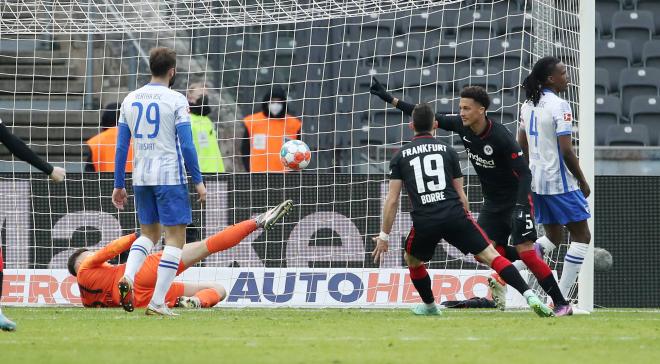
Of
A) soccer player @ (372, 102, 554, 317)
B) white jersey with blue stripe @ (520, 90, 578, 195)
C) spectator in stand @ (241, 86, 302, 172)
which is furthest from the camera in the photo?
spectator in stand @ (241, 86, 302, 172)

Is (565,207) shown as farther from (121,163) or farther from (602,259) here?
(121,163)

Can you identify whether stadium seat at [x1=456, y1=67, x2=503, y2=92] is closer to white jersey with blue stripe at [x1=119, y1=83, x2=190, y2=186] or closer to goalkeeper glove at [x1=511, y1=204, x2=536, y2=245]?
goalkeeper glove at [x1=511, y1=204, x2=536, y2=245]

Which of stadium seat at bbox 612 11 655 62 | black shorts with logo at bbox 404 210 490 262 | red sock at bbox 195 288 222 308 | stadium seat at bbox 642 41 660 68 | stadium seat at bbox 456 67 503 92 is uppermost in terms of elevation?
stadium seat at bbox 612 11 655 62

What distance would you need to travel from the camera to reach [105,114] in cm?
1338

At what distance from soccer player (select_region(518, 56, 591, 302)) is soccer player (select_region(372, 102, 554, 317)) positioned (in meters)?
0.77

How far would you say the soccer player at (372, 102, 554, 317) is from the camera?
28.9 feet

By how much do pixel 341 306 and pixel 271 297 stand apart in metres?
0.69

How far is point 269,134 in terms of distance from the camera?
13.6 m

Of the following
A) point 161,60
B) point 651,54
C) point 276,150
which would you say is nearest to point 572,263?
point 161,60

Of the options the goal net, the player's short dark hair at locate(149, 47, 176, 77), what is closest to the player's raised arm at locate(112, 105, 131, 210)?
the player's short dark hair at locate(149, 47, 176, 77)

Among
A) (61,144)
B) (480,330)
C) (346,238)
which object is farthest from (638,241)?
(61,144)

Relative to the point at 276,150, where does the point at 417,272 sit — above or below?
below

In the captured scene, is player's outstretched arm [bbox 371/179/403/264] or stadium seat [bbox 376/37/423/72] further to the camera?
stadium seat [bbox 376/37/423/72]

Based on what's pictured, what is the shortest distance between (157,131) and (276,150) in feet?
15.0
